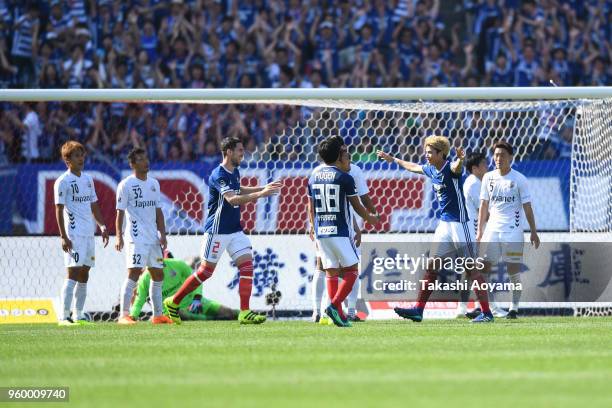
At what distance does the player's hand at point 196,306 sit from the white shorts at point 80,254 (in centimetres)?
199

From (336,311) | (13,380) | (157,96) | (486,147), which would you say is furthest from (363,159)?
(13,380)

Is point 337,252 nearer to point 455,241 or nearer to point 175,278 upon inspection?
point 455,241

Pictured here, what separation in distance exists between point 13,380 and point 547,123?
11.7m

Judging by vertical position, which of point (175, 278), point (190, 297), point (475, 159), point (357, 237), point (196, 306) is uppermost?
point (475, 159)

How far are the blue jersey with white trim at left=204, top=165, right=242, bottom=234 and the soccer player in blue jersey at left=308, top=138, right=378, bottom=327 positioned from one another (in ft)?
4.12

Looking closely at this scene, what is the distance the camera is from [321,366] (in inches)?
325

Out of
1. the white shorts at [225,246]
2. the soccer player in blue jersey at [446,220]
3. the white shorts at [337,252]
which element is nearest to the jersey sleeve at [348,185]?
the white shorts at [337,252]

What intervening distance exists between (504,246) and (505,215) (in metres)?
0.42

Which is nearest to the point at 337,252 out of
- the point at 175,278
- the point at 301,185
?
the point at 175,278

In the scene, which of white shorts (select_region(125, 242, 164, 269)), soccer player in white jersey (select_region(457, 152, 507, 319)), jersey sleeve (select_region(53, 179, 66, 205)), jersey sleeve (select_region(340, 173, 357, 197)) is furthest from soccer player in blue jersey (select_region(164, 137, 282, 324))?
soccer player in white jersey (select_region(457, 152, 507, 319))

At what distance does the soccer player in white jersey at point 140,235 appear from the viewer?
46.8 ft

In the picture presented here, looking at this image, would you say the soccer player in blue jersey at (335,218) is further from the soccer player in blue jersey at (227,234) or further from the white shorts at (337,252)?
the soccer player in blue jersey at (227,234)

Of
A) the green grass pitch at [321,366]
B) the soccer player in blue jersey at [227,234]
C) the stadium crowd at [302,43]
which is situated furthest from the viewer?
the stadium crowd at [302,43]

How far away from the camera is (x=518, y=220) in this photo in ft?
48.4
